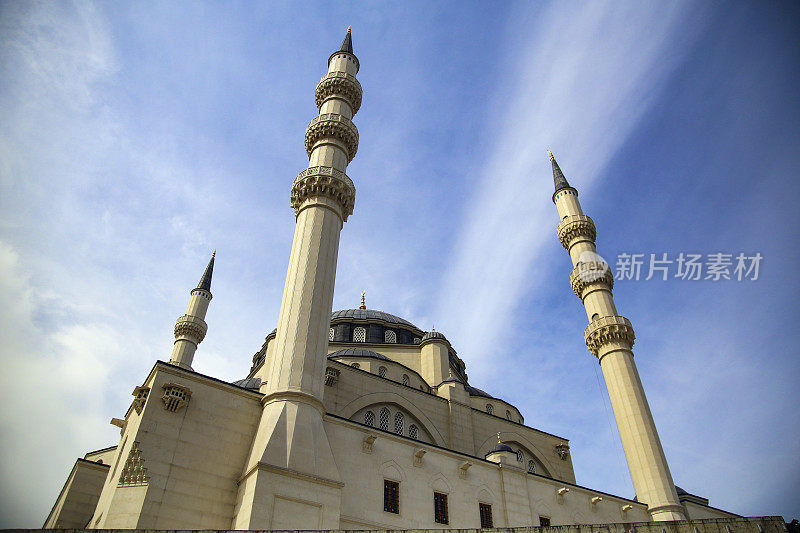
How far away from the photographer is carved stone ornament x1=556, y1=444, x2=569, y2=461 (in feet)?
72.5

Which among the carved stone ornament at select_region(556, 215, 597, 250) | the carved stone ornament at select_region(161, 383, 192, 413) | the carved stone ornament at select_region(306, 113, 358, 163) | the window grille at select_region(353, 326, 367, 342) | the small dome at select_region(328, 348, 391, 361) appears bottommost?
the carved stone ornament at select_region(161, 383, 192, 413)

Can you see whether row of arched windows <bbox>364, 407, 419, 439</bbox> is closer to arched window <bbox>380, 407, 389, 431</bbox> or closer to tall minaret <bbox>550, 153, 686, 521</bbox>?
arched window <bbox>380, 407, 389, 431</bbox>

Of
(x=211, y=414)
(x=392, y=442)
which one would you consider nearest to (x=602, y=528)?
(x=392, y=442)

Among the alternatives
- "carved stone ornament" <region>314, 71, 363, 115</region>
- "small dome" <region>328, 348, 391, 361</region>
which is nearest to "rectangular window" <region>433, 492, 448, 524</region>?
"small dome" <region>328, 348, 391, 361</region>

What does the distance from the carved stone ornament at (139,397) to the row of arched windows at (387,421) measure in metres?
7.67

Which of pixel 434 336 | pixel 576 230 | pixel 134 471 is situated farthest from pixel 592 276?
pixel 134 471

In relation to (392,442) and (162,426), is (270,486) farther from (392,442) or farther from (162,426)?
(392,442)

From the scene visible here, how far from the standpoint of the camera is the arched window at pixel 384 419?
58.2ft

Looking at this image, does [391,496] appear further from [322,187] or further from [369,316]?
[369,316]

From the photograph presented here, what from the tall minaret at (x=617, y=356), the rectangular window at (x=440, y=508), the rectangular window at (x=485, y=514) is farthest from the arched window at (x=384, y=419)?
the tall minaret at (x=617, y=356)

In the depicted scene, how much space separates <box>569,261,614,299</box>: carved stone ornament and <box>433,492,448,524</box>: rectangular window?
1240 centimetres

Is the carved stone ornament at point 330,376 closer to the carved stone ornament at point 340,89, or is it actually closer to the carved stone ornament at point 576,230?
the carved stone ornament at point 340,89

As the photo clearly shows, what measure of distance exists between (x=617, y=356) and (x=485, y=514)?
376 inches

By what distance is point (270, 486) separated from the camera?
10.4 metres
